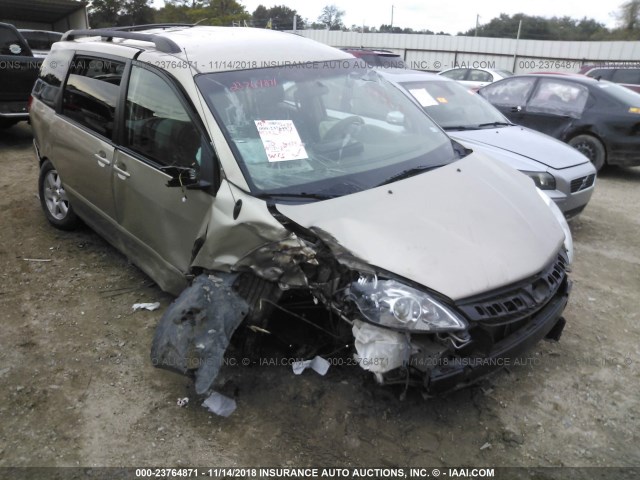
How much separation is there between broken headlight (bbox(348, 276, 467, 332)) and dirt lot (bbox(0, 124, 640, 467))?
66cm

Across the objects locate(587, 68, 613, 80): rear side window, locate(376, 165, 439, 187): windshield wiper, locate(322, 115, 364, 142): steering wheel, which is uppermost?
locate(322, 115, 364, 142): steering wheel

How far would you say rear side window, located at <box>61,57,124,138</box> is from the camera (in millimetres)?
3590

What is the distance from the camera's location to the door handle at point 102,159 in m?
3.61

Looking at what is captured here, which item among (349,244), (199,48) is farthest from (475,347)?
(199,48)

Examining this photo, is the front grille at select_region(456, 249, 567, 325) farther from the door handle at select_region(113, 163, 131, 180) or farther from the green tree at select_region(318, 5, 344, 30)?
the green tree at select_region(318, 5, 344, 30)

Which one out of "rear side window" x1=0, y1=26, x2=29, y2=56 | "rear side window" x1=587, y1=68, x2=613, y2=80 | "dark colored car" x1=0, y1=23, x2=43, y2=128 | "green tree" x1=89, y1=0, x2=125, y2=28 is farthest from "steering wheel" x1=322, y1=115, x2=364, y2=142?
"green tree" x1=89, y1=0, x2=125, y2=28

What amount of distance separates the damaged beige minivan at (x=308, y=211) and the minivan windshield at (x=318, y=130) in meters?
Result: 0.01

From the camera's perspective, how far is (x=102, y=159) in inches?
143

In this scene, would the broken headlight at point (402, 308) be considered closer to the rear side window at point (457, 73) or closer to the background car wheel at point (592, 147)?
the background car wheel at point (592, 147)

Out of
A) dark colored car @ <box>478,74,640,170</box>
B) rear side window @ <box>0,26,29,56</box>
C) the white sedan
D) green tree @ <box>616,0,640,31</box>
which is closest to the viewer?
dark colored car @ <box>478,74,640,170</box>

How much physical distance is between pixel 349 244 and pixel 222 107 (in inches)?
45.4

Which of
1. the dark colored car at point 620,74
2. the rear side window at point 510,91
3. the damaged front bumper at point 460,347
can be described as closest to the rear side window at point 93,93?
the damaged front bumper at point 460,347

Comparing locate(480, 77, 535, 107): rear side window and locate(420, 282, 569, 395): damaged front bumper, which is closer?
locate(420, 282, 569, 395): damaged front bumper

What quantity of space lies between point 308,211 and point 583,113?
21.8 feet
